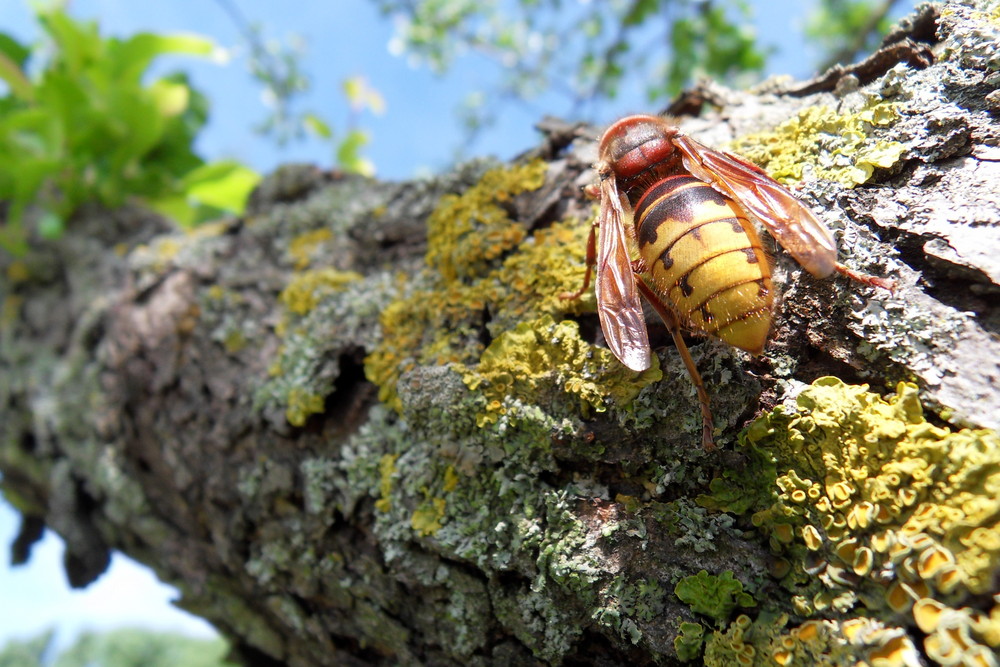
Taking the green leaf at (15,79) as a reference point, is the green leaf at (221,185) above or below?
below

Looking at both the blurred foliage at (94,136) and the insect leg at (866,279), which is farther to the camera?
the blurred foliage at (94,136)

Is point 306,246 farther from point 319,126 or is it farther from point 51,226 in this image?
point 319,126

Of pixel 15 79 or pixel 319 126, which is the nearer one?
pixel 15 79

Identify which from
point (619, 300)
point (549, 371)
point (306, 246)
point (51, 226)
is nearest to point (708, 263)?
point (619, 300)

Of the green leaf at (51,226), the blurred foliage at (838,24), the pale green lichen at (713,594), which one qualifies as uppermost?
the blurred foliage at (838,24)

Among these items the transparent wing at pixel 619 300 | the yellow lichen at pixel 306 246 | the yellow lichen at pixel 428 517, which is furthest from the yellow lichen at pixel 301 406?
the transparent wing at pixel 619 300

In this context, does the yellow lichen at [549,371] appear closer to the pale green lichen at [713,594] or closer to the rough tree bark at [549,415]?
the rough tree bark at [549,415]
